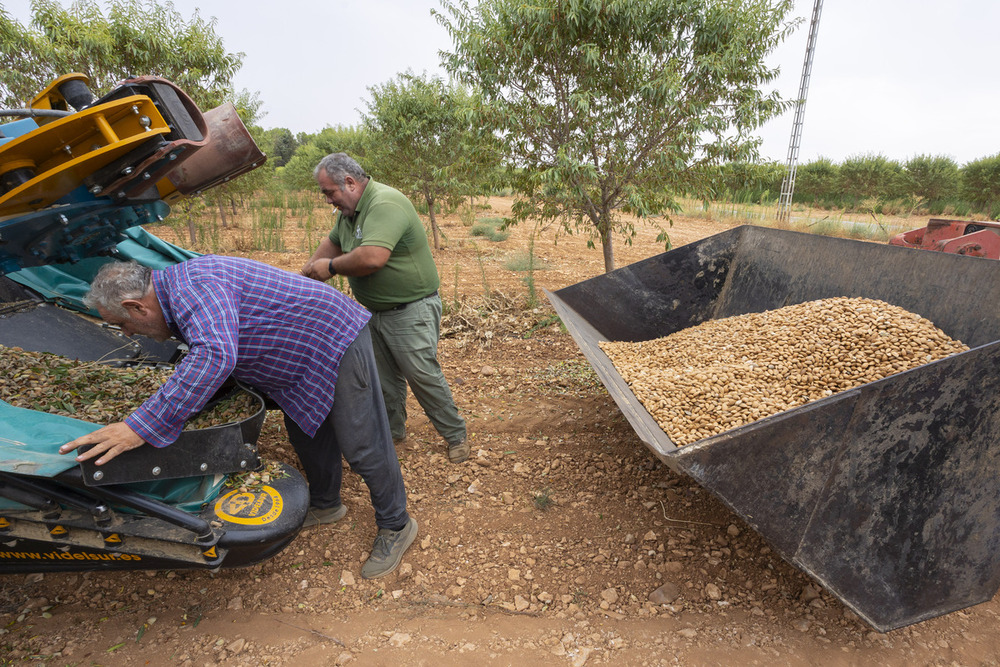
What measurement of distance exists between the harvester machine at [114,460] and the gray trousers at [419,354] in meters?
0.91

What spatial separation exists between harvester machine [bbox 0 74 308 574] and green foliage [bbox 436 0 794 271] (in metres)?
3.41

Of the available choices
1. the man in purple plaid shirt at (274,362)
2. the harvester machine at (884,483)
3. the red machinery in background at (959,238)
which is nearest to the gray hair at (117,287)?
the man in purple plaid shirt at (274,362)

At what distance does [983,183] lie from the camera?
1923 cm

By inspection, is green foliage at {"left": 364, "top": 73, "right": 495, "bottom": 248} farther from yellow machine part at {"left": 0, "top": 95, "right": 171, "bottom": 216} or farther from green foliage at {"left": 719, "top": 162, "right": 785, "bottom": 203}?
yellow machine part at {"left": 0, "top": 95, "right": 171, "bottom": 216}

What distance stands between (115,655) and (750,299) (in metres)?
3.81

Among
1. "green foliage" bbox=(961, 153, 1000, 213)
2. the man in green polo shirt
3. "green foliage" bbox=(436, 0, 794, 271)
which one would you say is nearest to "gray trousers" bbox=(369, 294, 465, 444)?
the man in green polo shirt

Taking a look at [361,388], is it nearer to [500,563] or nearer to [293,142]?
[500,563]

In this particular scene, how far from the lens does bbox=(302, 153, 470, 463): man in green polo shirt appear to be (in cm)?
260

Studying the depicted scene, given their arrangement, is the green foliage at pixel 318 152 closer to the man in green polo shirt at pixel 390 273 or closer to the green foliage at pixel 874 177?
the man in green polo shirt at pixel 390 273

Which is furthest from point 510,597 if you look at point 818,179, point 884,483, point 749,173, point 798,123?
point 818,179

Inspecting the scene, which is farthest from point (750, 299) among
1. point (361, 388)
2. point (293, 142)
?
point (293, 142)

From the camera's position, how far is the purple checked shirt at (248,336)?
1.59 metres

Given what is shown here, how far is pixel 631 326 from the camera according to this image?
3811 millimetres

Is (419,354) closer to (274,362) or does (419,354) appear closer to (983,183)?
(274,362)
